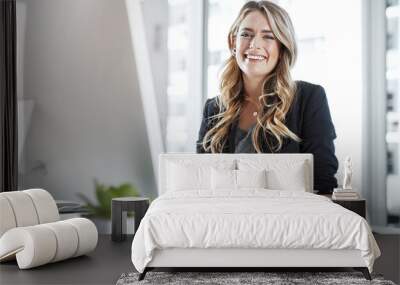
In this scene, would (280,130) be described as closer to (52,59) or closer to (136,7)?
(136,7)

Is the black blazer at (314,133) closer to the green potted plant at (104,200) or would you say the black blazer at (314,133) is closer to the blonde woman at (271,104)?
the blonde woman at (271,104)

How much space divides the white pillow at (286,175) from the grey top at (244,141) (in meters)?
0.32

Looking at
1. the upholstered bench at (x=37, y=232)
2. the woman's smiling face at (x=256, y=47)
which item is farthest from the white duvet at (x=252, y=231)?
the woman's smiling face at (x=256, y=47)

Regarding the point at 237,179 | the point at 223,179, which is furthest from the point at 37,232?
the point at 237,179

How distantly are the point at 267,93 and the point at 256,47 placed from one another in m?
0.48

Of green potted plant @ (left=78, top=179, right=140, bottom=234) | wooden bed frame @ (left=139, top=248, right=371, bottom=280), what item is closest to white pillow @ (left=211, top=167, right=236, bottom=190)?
green potted plant @ (left=78, top=179, right=140, bottom=234)

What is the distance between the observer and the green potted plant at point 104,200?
267 inches

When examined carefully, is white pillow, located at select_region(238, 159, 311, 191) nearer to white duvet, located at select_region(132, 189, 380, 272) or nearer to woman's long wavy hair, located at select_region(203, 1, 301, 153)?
woman's long wavy hair, located at select_region(203, 1, 301, 153)

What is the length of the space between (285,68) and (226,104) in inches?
27.9

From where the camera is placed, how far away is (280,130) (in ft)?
21.0

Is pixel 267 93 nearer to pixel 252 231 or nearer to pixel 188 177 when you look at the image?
pixel 188 177

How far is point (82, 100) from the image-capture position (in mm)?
6820

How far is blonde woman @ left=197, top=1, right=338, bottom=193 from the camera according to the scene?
6.39 m

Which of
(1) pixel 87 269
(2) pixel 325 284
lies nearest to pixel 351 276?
(2) pixel 325 284
